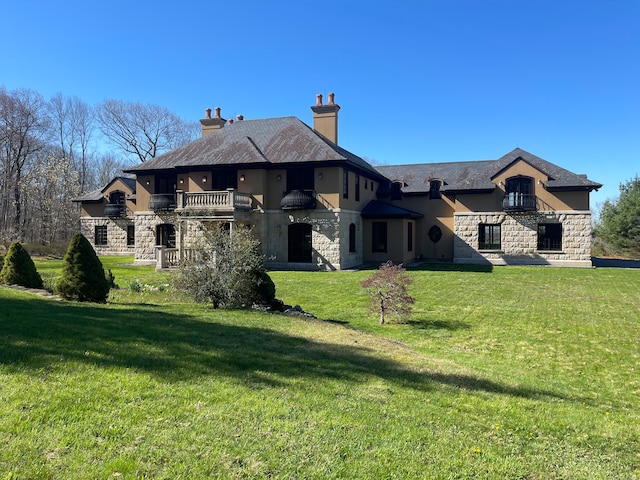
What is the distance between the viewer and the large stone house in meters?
25.4

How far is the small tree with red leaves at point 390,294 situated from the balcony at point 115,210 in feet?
92.7

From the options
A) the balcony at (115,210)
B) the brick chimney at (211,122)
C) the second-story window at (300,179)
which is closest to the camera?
the second-story window at (300,179)

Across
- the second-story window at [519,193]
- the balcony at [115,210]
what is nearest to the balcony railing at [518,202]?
the second-story window at [519,193]

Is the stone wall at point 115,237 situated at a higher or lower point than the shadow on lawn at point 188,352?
higher

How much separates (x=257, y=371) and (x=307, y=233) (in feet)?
65.1

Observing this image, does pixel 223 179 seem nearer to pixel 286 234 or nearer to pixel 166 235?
pixel 286 234

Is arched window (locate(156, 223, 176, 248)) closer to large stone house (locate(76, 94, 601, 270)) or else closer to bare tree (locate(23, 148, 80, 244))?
large stone house (locate(76, 94, 601, 270))

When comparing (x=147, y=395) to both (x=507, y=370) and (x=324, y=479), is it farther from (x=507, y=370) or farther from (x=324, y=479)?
(x=507, y=370)

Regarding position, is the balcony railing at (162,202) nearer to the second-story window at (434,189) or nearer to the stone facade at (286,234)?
the stone facade at (286,234)

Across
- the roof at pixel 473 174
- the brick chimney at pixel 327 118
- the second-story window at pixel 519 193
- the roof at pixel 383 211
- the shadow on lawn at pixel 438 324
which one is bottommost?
the shadow on lawn at pixel 438 324

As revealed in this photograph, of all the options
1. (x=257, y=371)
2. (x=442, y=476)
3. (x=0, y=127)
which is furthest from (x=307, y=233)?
(x=0, y=127)

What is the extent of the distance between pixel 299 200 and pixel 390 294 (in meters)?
13.4

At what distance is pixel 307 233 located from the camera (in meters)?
26.0

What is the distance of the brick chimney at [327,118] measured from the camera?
30.3m
